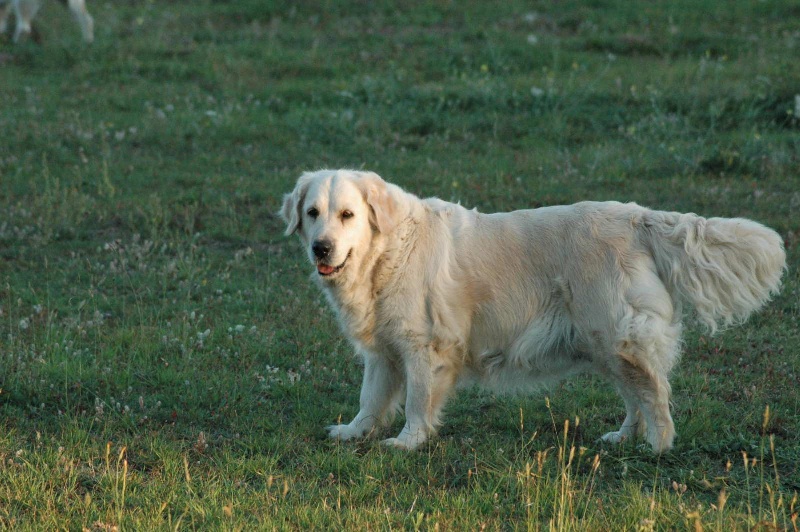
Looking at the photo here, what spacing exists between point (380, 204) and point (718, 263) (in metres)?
1.86

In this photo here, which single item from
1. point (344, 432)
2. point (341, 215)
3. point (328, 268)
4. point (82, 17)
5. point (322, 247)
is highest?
point (82, 17)

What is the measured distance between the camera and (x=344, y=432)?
17.9 feet

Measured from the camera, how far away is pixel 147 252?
834 cm

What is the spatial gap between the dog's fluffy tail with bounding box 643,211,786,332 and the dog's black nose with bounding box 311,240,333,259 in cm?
177

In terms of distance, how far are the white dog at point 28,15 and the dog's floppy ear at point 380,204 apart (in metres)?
11.1

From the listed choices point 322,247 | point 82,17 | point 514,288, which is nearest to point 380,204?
point 322,247

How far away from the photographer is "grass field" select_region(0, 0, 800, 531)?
4.54m

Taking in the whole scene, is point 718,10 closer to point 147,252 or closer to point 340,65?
point 340,65

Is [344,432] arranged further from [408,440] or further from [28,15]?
[28,15]

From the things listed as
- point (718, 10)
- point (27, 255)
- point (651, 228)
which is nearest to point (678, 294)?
point (651, 228)

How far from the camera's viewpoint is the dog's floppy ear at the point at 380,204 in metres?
5.34

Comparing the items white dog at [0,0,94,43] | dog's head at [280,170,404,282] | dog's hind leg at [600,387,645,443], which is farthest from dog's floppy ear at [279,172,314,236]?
white dog at [0,0,94,43]

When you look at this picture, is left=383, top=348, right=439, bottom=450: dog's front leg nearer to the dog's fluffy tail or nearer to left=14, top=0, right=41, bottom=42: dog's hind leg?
the dog's fluffy tail

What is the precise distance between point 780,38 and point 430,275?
38.6ft
